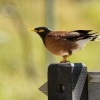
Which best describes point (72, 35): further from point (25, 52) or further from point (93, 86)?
point (25, 52)

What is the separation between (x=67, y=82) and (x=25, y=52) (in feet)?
14.8

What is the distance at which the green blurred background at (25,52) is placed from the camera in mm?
7422

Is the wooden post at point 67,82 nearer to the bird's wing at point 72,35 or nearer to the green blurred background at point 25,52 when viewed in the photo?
the bird's wing at point 72,35

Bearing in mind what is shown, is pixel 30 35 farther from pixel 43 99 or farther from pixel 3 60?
pixel 43 99

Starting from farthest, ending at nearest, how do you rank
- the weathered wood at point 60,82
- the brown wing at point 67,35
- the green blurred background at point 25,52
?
the green blurred background at point 25,52 → the brown wing at point 67,35 → the weathered wood at point 60,82

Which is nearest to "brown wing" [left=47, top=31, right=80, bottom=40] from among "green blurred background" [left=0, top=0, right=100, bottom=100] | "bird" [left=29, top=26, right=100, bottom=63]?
"bird" [left=29, top=26, right=100, bottom=63]

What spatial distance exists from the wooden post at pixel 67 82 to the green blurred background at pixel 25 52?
3730 mm

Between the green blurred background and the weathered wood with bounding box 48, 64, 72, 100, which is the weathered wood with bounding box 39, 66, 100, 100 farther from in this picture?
the green blurred background

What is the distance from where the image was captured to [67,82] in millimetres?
3227

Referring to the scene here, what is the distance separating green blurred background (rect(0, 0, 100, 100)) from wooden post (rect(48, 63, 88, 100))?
373cm

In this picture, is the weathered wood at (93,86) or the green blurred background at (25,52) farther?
the green blurred background at (25,52)

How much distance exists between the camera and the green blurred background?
7.42 meters

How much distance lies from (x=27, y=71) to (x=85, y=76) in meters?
4.26

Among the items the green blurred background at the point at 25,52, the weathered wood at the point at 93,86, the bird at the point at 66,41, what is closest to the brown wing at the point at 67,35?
the bird at the point at 66,41
